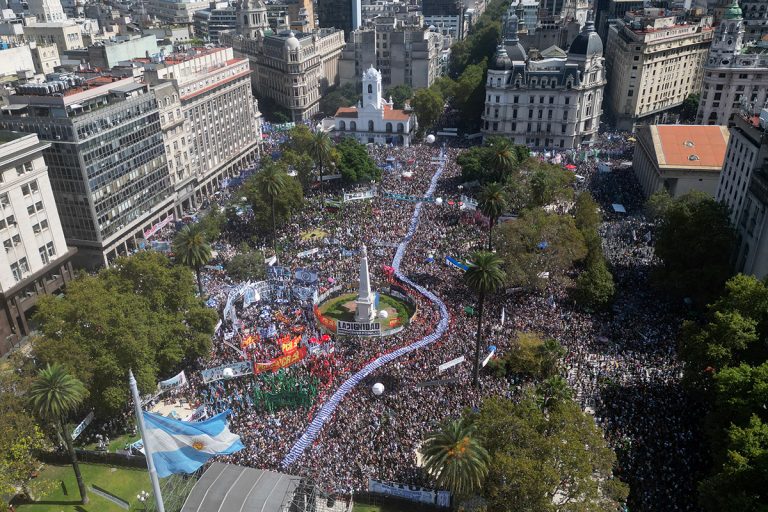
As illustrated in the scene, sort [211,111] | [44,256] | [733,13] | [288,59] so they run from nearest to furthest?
[44,256] → [211,111] → [733,13] → [288,59]

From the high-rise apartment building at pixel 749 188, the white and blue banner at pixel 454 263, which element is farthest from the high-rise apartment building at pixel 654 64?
the white and blue banner at pixel 454 263

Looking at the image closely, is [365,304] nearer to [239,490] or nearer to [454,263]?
[454,263]

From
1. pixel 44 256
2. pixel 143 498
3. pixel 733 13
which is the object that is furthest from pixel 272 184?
pixel 733 13

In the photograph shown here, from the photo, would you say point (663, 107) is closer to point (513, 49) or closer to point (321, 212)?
point (513, 49)

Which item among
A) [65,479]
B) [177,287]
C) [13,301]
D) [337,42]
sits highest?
[337,42]

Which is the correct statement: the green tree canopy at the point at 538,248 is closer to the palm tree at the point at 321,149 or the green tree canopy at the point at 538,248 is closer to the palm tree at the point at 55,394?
the palm tree at the point at 321,149

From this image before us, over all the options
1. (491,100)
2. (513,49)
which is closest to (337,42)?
(513,49)
